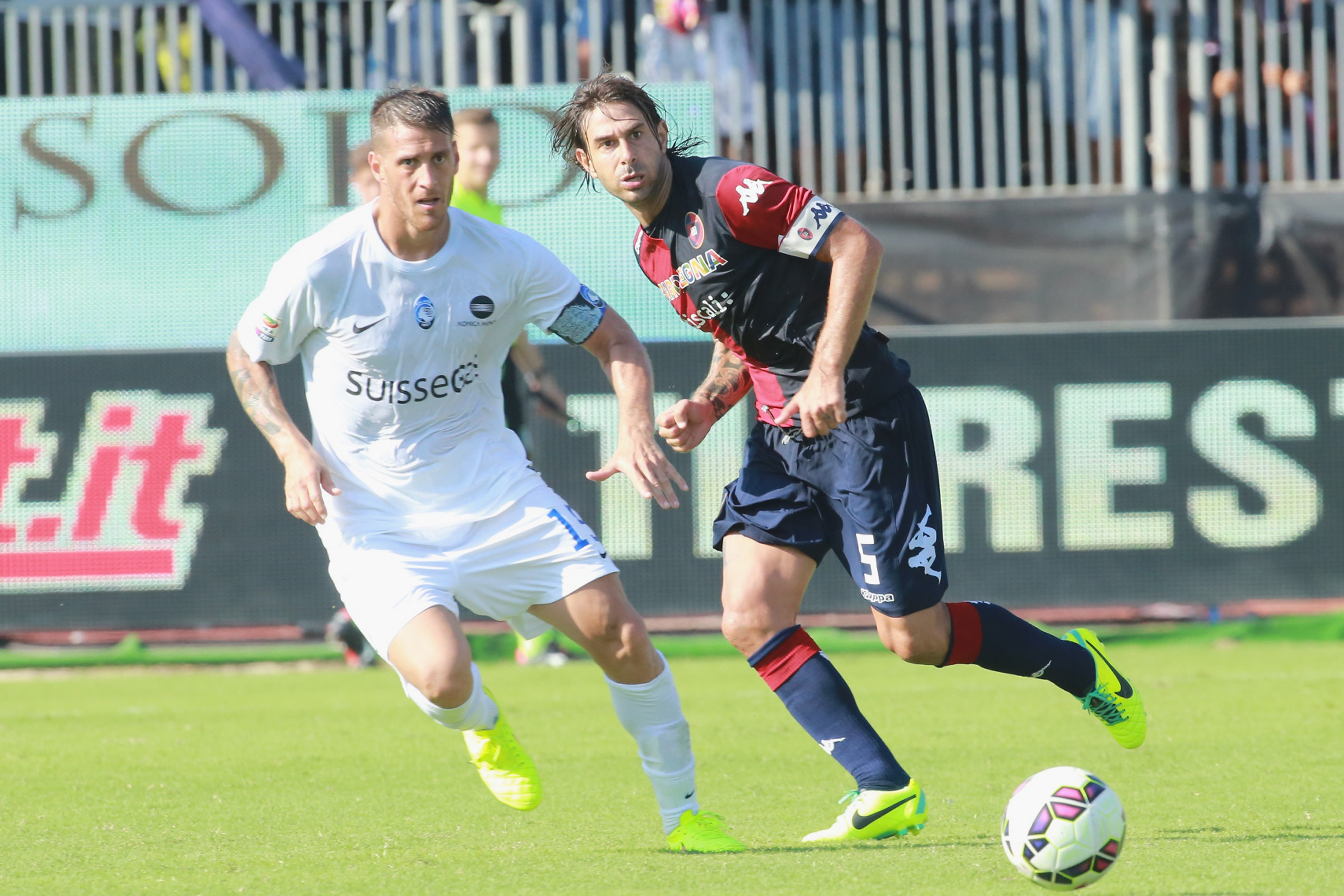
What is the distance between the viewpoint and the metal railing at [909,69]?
432 inches

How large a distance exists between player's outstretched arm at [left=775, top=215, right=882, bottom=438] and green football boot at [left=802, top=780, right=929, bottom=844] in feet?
3.25

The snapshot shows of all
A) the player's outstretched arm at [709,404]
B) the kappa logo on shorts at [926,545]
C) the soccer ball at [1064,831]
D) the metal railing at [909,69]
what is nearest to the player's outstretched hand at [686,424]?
the player's outstretched arm at [709,404]

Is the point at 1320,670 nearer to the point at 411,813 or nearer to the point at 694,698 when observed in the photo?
the point at 694,698

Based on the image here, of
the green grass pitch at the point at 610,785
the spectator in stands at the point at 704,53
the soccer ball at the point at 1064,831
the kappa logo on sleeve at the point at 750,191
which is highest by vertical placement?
the spectator in stands at the point at 704,53

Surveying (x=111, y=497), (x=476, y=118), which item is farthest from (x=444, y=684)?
(x=111, y=497)

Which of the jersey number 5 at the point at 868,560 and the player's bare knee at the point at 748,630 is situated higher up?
the jersey number 5 at the point at 868,560

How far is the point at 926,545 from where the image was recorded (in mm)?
4715

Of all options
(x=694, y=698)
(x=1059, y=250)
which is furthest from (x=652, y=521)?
(x=1059, y=250)

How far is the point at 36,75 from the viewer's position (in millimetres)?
11242

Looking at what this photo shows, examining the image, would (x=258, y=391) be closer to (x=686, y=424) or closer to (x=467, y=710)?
(x=467, y=710)

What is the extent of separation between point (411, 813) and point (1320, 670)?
5.22 m

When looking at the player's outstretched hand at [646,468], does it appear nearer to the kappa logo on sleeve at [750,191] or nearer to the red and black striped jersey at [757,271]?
the red and black striped jersey at [757,271]

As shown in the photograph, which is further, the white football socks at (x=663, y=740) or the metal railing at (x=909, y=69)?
the metal railing at (x=909, y=69)

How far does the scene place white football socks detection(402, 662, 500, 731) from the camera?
14.8ft
